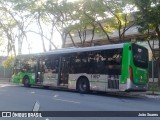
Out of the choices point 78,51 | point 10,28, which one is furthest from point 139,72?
point 10,28

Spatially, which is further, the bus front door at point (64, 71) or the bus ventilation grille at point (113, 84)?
the bus front door at point (64, 71)

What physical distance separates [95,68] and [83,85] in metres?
1.66

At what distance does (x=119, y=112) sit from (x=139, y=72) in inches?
264

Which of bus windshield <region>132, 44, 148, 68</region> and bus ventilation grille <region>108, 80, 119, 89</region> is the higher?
bus windshield <region>132, 44, 148, 68</region>

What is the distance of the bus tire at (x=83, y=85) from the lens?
18.8m

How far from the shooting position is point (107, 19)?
2792 centimetres

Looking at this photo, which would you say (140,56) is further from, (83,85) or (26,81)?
(26,81)

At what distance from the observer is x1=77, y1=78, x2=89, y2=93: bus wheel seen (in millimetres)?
18778

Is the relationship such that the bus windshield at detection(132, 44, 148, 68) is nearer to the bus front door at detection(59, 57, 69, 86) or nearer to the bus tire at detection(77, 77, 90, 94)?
the bus tire at detection(77, 77, 90, 94)

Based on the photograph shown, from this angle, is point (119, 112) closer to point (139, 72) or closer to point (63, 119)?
point (63, 119)

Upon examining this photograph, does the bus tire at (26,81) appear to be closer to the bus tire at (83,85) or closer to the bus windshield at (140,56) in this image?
the bus tire at (83,85)

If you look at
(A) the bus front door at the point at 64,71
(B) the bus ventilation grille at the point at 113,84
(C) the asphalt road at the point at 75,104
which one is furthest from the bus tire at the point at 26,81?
(B) the bus ventilation grille at the point at 113,84

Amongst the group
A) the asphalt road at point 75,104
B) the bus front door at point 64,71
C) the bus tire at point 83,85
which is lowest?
the asphalt road at point 75,104

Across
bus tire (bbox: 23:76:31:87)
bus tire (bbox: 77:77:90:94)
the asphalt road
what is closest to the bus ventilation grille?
the asphalt road
